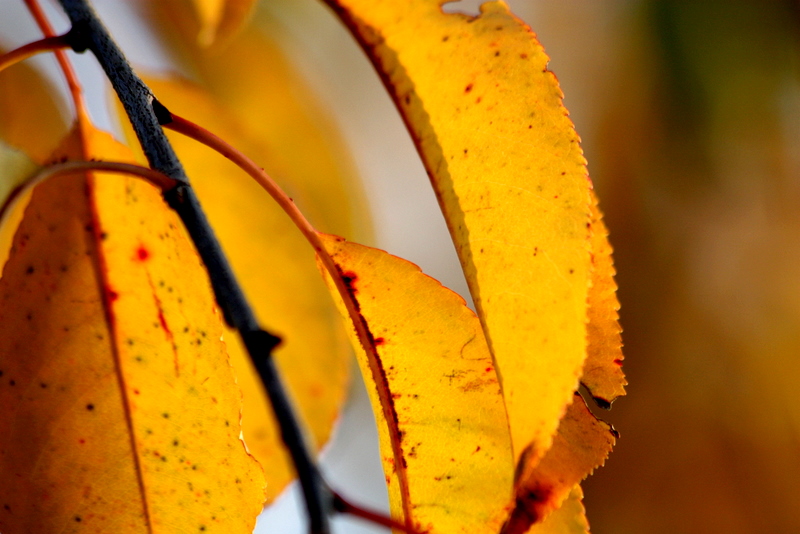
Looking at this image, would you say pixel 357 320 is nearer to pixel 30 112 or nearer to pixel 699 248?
pixel 30 112

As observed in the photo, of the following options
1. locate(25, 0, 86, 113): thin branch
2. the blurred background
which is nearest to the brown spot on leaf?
locate(25, 0, 86, 113): thin branch

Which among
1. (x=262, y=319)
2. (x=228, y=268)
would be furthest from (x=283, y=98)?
(x=228, y=268)

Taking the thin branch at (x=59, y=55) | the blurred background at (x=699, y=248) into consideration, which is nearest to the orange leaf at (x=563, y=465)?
the thin branch at (x=59, y=55)

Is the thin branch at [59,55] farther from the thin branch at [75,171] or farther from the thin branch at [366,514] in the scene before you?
the thin branch at [366,514]

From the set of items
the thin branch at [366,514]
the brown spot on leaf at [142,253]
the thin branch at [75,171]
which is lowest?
the thin branch at [366,514]

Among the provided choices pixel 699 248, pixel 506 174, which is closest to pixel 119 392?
pixel 506 174

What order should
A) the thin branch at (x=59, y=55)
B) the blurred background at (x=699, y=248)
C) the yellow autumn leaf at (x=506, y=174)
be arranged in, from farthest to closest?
the blurred background at (x=699, y=248), the thin branch at (x=59, y=55), the yellow autumn leaf at (x=506, y=174)
